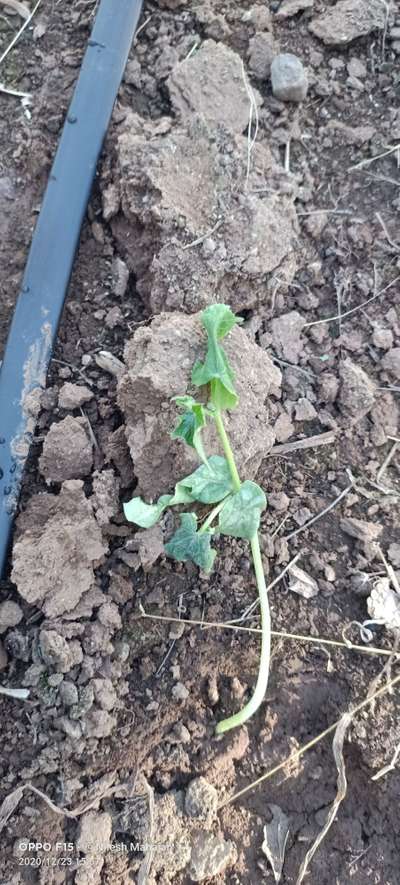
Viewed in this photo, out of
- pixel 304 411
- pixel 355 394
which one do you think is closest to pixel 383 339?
pixel 355 394

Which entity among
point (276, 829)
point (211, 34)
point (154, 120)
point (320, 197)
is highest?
point (211, 34)

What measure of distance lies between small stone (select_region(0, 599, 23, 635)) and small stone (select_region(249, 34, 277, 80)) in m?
1.44

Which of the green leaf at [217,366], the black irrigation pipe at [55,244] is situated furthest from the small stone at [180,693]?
the green leaf at [217,366]

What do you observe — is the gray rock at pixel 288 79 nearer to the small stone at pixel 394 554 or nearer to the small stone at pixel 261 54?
the small stone at pixel 261 54

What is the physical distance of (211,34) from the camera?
5.75 feet

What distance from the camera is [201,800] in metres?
1.20

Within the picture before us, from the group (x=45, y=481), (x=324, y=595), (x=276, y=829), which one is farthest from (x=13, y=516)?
(x=276, y=829)

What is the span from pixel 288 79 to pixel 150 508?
1186 mm

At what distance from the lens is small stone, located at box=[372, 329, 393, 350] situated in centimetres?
157

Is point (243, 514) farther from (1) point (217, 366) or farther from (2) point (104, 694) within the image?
(2) point (104, 694)

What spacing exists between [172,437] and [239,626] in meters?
0.41

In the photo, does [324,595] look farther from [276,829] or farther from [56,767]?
[56,767]

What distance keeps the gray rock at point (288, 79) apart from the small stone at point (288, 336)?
1.96 feet

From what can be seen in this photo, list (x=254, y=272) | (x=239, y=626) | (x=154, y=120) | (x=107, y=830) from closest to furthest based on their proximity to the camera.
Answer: (x=107, y=830), (x=239, y=626), (x=254, y=272), (x=154, y=120)
